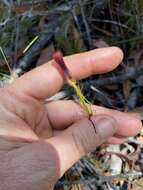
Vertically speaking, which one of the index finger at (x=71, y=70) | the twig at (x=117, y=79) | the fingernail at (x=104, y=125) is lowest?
the fingernail at (x=104, y=125)

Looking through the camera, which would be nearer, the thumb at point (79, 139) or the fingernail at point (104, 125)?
the thumb at point (79, 139)

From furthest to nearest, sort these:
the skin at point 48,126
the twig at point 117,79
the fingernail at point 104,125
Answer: the twig at point 117,79 < the fingernail at point 104,125 < the skin at point 48,126

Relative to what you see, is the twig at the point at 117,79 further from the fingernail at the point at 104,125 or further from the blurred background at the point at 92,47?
the fingernail at the point at 104,125

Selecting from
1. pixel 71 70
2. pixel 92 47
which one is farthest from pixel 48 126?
pixel 92 47

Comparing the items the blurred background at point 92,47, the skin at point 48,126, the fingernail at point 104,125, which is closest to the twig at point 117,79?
the blurred background at point 92,47

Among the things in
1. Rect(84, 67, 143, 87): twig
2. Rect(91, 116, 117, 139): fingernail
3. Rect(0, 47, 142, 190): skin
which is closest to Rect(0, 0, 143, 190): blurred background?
Rect(84, 67, 143, 87): twig

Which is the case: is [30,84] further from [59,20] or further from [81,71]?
[59,20]

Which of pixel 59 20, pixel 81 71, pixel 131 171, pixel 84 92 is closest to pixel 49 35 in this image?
pixel 59 20

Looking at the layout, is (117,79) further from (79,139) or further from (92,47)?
(79,139)
